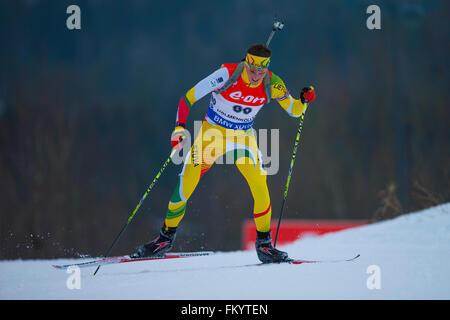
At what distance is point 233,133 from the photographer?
14.8 ft

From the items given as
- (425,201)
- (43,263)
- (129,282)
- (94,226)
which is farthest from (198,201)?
(129,282)

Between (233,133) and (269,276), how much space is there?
1342mm

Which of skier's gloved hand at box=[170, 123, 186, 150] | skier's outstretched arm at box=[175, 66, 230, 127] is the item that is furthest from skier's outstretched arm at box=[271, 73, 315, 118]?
skier's gloved hand at box=[170, 123, 186, 150]

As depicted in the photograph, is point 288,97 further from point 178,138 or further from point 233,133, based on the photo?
point 178,138

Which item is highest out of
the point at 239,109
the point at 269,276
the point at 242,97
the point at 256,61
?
the point at 256,61

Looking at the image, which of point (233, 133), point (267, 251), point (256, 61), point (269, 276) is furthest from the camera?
point (267, 251)

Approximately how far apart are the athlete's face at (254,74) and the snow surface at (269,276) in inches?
64.8

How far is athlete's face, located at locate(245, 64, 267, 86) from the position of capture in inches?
169

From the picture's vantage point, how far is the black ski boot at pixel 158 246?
457 centimetres

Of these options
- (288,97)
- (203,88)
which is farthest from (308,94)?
(203,88)

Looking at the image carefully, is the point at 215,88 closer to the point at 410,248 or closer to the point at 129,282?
the point at 129,282

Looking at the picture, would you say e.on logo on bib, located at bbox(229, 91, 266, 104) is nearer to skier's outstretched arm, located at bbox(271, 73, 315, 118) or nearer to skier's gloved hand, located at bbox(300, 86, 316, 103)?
skier's outstretched arm, located at bbox(271, 73, 315, 118)
